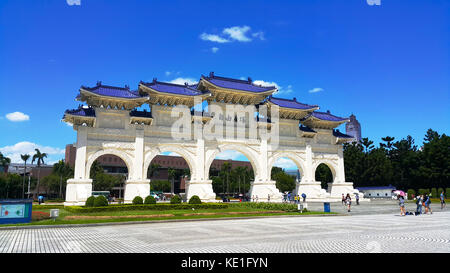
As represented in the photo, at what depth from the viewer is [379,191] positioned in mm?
46219

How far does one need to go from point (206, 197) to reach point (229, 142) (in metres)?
6.59

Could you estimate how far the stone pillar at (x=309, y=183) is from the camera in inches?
1483

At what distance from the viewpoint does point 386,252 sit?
755cm

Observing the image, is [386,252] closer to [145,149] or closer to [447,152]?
[145,149]

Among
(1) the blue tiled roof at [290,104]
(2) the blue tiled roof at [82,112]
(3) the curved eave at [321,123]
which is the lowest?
(2) the blue tiled roof at [82,112]

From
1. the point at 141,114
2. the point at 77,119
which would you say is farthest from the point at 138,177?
the point at 77,119

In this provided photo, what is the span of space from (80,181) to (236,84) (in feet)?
63.5

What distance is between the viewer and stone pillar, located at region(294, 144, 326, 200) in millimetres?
37666

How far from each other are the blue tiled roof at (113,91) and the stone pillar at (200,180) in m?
8.02

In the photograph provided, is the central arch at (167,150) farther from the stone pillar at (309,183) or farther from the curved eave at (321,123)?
the curved eave at (321,123)

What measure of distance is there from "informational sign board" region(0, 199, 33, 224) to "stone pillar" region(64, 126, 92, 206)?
39.0 ft

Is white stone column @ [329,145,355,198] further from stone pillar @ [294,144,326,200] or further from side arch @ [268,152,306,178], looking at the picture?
side arch @ [268,152,306,178]

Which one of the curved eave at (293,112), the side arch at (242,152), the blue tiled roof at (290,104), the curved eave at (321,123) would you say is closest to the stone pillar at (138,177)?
the side arch at (242,152)
